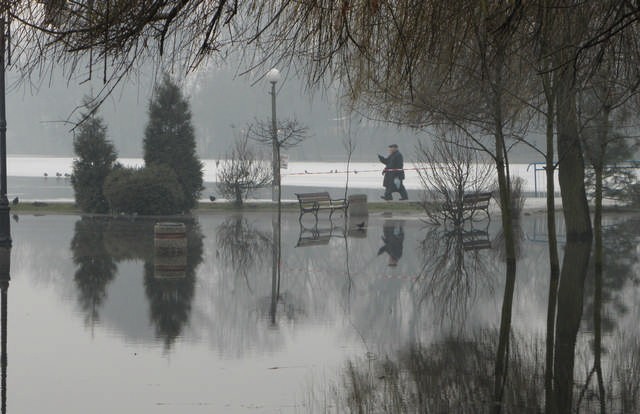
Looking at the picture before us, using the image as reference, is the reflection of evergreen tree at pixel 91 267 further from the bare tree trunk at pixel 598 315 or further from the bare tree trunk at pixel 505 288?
the bare tree trunk at pixel 598 315

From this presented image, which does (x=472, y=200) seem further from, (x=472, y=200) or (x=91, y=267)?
(x=91, y=267)

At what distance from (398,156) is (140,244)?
74.1 feet

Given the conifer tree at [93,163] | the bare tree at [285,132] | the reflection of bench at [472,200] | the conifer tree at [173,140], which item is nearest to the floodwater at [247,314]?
the reflection of bench at [472,200]

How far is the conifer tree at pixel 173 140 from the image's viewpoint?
38.4 metres

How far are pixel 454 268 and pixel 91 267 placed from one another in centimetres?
600

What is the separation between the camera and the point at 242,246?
24328mm

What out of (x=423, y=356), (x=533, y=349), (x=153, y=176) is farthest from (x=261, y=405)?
(x=153, y=176)

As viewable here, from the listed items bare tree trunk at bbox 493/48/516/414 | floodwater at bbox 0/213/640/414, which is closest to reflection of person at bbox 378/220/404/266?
floodwater at bbox 0/213/640/414

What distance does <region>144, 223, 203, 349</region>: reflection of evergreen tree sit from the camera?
12503mm

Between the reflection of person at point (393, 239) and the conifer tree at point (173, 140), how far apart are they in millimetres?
7782

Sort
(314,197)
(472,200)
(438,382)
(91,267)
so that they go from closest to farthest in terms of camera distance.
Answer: (438,382) → (91,267) → (472,200) → (314,197)

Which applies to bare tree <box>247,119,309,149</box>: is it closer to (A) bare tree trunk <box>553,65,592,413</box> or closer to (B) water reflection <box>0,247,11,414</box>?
(A) bare tree trunk <box>553,65,592,413</box>

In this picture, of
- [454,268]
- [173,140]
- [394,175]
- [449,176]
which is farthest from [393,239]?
[394,175]

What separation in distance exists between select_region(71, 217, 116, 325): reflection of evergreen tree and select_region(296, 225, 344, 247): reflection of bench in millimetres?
4404
